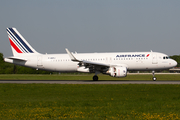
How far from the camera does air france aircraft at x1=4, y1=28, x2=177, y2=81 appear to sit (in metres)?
35.4

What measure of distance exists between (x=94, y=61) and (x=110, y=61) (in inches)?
97.4

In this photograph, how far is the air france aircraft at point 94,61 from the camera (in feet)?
116

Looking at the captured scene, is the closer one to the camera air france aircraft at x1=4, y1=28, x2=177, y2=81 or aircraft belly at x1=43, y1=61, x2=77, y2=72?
air france aircraft at x1=4, y1=28, x2=177, y2=81

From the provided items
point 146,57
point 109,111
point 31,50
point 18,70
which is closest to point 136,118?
point 109,111

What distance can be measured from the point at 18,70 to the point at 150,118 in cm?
8645

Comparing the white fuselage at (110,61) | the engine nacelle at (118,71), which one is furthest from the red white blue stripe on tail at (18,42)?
the engine nacelle at (118,71)

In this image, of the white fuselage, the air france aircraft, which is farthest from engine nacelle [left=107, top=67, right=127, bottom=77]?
the white fuselage

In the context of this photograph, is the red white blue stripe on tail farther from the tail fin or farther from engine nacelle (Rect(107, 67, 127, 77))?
engine nacelle (Rect(107, 67, 127, 77))

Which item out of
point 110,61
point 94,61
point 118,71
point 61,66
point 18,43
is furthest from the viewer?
point 18,43

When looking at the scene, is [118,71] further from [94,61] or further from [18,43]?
[18,43]

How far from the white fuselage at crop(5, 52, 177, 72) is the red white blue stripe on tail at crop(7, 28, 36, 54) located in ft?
5.45

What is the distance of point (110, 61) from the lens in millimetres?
36906

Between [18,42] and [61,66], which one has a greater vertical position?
[18,42]

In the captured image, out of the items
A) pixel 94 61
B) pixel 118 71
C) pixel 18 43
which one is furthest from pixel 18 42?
pixel 118 71
